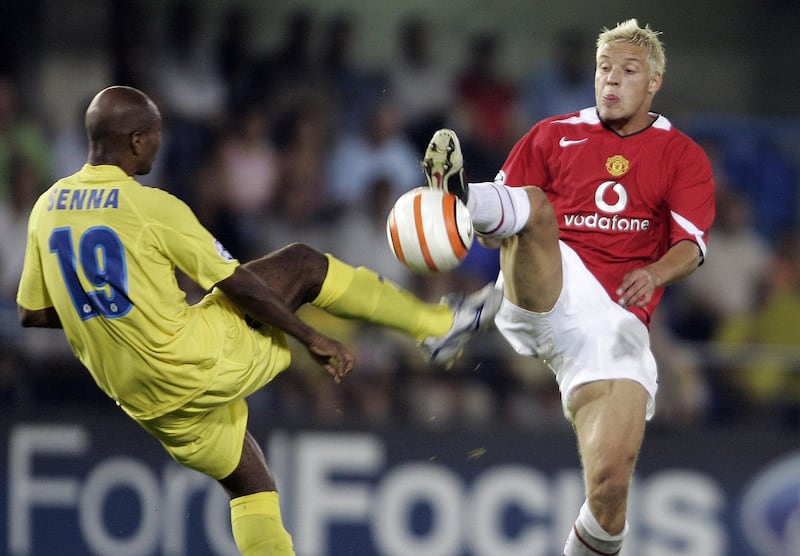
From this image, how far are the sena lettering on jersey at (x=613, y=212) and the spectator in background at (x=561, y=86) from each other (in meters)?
4.48

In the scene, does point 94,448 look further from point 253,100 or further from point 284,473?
point 253,100

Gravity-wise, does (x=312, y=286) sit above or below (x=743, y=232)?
above

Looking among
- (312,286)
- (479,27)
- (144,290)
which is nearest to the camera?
(144,290)

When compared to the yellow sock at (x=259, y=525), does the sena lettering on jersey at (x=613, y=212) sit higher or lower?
higher

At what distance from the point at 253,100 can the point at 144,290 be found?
466cm

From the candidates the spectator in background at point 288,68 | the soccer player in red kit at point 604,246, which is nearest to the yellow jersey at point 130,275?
the soccer player in red kit at point 604,246

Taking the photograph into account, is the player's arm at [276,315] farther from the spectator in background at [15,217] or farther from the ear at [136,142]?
the spectator in background at [15,217]

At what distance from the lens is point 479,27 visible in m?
10.7

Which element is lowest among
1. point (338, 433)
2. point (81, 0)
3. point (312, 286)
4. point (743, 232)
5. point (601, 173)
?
point (338, 433)

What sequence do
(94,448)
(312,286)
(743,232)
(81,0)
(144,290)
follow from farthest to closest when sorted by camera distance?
1. (81,0)
2. (743,232)
3. (94,448)
4. (312,286)
5. (144,290)

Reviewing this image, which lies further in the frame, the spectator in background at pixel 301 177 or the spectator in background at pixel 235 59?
the spectator in background at pixel 235 59

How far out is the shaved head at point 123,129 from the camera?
4762mm

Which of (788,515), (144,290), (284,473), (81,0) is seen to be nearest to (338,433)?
(284,473)

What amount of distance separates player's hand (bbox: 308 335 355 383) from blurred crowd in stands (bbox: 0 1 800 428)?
2.57 m
